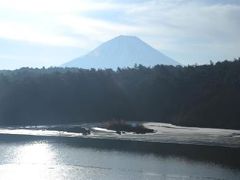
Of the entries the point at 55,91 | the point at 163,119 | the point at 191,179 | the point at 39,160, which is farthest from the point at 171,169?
the point at 55,91

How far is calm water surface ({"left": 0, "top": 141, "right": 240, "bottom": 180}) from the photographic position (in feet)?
114

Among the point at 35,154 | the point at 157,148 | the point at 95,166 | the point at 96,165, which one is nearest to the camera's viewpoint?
the point at 95,166

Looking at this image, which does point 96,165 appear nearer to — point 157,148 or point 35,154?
point 35,154

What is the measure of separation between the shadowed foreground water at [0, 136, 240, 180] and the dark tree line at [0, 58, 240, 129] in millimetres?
28815

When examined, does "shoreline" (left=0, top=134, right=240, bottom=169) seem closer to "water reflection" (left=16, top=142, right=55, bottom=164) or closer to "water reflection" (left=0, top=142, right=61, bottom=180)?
"water reflection" (left=16, top=142, right=55, bottom=164)

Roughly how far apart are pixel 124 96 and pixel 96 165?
47.9 metres

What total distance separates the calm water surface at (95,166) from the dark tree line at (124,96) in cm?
2948

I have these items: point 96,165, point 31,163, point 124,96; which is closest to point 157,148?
point 96,165

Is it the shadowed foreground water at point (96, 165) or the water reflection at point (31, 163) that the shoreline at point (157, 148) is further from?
the water reflection at point (31, 163)

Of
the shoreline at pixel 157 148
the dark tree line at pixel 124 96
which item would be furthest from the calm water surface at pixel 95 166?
the dark tree line at pixel 124 96

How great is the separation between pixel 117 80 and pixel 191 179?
197ft

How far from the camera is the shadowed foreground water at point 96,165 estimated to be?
115ft

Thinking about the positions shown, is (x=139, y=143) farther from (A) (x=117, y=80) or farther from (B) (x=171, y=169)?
(A) (x=117, y=80)

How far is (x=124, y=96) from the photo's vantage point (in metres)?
86.9
